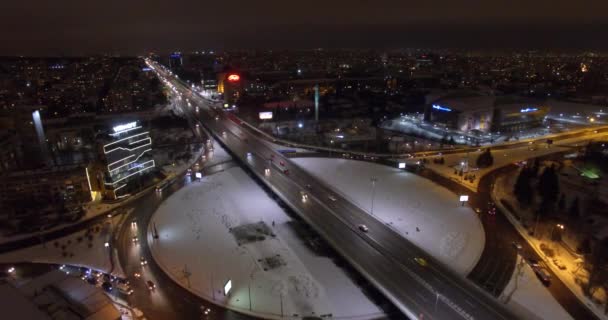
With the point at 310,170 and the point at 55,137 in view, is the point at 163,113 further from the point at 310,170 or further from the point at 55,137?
the point at 310,170

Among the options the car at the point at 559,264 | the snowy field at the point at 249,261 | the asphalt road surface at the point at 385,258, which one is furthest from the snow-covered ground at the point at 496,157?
the snowy field at the point at 249,261

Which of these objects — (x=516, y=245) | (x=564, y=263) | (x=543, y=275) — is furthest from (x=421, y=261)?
(x=564, y=263)

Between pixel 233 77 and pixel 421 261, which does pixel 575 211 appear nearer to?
pixel 421 261

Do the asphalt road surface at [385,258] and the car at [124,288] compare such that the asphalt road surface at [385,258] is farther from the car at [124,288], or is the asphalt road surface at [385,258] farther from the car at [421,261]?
the car at [124,288]

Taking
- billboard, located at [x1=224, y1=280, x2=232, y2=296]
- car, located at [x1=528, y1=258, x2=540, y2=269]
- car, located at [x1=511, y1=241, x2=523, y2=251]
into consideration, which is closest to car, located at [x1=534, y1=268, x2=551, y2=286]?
car, located at [x1=528, y1=258, x2=540, y2=269]

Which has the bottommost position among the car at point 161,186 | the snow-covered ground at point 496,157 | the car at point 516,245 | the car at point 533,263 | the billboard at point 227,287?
the car at point 516,245

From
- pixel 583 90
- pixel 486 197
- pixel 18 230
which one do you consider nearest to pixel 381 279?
pixel 486 197
